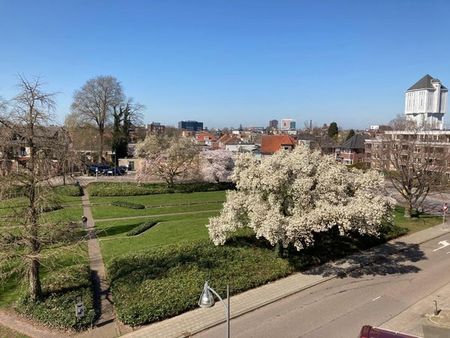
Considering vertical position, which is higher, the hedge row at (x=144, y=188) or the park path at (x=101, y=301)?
the hedge row at (x=144, y=188)

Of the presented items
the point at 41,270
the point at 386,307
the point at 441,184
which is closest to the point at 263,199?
the point at 386,307

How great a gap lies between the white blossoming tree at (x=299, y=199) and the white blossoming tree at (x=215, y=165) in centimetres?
2703

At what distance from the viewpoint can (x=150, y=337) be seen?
47.5ft

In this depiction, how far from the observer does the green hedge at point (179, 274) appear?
1595 centimetres

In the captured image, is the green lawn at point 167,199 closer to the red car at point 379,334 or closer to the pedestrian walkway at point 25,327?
the pedestrian walkway at point 25,327

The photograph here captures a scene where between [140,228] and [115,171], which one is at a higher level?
[115,171]

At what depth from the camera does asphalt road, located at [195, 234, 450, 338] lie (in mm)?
15289

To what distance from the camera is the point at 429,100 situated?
75.3m

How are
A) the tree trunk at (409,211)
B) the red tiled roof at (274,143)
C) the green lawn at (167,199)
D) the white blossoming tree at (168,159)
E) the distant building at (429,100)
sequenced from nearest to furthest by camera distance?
the tree trunk at (409,211) < the green lawn at (167,199) < the white blossoming tree at (168,159) < the distant building at (429,100) < the red tiled roof at (274,143)

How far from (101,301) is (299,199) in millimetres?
10420

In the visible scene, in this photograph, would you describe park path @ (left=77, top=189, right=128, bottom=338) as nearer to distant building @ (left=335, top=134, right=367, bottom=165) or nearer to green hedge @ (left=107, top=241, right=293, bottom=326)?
green hedge @ (left=107, top=241, right=293, bottom=326)

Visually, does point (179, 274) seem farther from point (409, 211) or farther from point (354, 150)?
point (354, 150)

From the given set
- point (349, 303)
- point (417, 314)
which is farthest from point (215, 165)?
point (417, 314)

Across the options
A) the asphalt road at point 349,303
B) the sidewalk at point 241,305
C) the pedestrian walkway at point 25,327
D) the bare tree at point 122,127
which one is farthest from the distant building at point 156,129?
the pedestrian walkway at point 25,327
